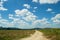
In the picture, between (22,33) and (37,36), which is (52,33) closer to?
(37,36)

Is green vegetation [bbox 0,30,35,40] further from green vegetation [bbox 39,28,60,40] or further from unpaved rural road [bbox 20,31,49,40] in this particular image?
green vegetation [bbox 39,28,60,40]

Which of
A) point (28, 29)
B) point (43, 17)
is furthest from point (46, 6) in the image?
point (28, 29)

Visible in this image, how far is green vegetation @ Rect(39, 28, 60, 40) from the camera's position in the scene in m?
3.76

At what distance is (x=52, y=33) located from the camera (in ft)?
12.4

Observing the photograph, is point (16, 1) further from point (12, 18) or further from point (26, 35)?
point (26, 35)

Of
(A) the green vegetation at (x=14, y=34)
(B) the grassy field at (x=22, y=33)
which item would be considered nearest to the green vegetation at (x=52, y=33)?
(B) the grassy field at (x=22, y=33)

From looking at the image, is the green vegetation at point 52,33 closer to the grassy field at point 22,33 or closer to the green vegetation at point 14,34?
the grassy field at point 22,33

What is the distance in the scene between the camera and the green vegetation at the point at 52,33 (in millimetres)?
3758

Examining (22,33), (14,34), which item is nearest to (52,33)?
(22,33)

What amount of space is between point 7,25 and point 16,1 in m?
0.44

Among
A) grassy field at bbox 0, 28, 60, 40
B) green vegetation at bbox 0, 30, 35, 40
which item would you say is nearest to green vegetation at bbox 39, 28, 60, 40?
grassy field at bbox 0, 28, 60, 40

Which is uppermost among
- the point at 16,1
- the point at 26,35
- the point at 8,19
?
the point at 16,1

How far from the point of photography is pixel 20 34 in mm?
3820

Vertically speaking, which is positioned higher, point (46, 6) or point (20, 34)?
point (46, 6)
